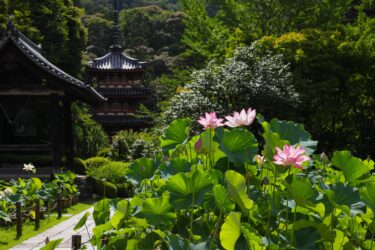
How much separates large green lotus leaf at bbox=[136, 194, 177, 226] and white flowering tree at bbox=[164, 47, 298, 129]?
39.1 feet

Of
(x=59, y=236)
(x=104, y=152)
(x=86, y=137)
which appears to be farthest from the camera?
(x=86, y=137)

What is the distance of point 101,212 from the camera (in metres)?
2.42

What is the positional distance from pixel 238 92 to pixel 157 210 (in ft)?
41.0

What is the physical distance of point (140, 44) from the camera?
47.8 meters

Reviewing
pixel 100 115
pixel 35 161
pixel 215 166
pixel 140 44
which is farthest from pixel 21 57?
pixel 140 44

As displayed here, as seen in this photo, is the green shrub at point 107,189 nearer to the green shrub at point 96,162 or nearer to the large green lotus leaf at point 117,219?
the green shrub at point 96,162

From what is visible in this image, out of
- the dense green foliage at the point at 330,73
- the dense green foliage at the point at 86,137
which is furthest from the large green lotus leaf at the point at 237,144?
the dense green foliage at the point at 86,137

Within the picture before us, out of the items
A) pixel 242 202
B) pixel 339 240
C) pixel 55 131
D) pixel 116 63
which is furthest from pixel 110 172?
pixel 242 202

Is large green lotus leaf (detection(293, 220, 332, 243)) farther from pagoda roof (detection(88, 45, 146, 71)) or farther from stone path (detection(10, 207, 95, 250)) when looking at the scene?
pagoda roof (detection(88, 45, 146, 71))

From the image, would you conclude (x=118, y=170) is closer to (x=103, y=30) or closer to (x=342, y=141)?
(x=342, y=141)

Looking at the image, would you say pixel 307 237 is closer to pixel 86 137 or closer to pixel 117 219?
pixel 117 219

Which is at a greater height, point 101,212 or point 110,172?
point 101,212

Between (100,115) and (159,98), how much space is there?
7.95 m

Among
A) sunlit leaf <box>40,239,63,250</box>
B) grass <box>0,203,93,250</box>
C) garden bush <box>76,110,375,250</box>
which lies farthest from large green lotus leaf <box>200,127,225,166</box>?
grass <box>0,203,93,250</box>
